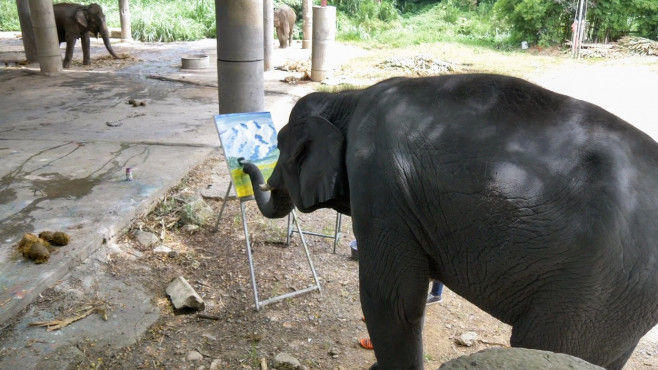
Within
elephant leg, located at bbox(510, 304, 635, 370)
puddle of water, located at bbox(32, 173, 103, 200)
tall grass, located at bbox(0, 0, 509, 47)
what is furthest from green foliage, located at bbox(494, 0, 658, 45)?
elephant leg, located at bbox(510, 304, 635, 370)

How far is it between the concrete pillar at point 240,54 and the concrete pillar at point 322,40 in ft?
23.8

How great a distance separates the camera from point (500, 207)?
8.57 feet

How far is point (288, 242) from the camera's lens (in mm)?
5695

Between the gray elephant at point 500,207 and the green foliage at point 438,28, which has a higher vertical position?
the gray elephant at point 500,207

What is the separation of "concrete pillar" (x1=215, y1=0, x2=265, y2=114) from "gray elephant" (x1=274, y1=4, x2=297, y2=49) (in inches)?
570

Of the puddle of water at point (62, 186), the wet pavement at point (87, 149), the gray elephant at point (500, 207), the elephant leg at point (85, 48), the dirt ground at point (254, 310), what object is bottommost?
the dirt ground at point (254, 310)

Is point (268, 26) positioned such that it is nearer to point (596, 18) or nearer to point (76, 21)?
point (76, 21)

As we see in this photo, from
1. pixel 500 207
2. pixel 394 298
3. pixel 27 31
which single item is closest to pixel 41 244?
pixel 394 298

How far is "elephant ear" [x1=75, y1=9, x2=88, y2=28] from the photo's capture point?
661 inches

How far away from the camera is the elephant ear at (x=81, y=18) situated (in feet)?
55.1

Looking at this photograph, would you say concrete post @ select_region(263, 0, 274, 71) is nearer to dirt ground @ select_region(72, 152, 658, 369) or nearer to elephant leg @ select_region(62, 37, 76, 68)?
elephant leg @ select_region(62, 37, 76, 68)

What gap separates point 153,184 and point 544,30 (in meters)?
22.0

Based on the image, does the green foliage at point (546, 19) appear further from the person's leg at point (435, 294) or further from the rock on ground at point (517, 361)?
the rock on ground at point (517, 361)

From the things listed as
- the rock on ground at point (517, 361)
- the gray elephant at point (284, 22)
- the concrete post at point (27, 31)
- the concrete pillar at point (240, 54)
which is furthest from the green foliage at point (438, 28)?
the rock on ground at point (517, 361)
